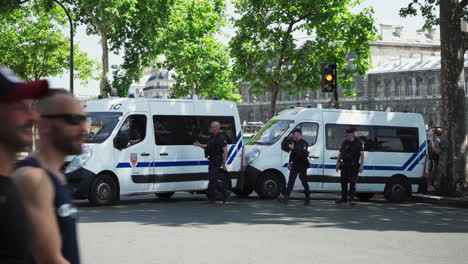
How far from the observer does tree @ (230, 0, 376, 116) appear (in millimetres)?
36188

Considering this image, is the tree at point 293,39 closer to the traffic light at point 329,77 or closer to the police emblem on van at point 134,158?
the traffic light at point 329,77

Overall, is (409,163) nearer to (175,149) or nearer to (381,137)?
(381,137)

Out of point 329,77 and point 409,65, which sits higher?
point 409,65

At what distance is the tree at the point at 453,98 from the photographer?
1933 centimetres

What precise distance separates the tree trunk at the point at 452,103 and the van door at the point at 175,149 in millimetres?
6281

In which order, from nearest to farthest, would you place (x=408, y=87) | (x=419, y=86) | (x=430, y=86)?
(x=430, y=86), (x=419, y=86), (x=408, y=87)

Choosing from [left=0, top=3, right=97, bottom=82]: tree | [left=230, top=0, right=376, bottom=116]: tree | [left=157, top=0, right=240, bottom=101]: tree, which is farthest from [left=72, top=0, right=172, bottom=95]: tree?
[left=157, top=0, right=240, bottom=101]: tree

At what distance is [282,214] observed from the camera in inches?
580

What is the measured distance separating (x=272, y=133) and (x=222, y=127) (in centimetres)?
133

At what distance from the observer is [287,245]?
10219 mm

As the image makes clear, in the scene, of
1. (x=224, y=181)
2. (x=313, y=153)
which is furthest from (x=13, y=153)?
(x=313, y=153)

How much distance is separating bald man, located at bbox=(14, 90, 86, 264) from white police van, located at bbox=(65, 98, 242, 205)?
12672 mm

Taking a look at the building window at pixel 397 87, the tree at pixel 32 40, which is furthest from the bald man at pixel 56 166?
the building window at pixel 397 87

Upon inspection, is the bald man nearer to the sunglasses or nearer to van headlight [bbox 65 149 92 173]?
the sunglasses
